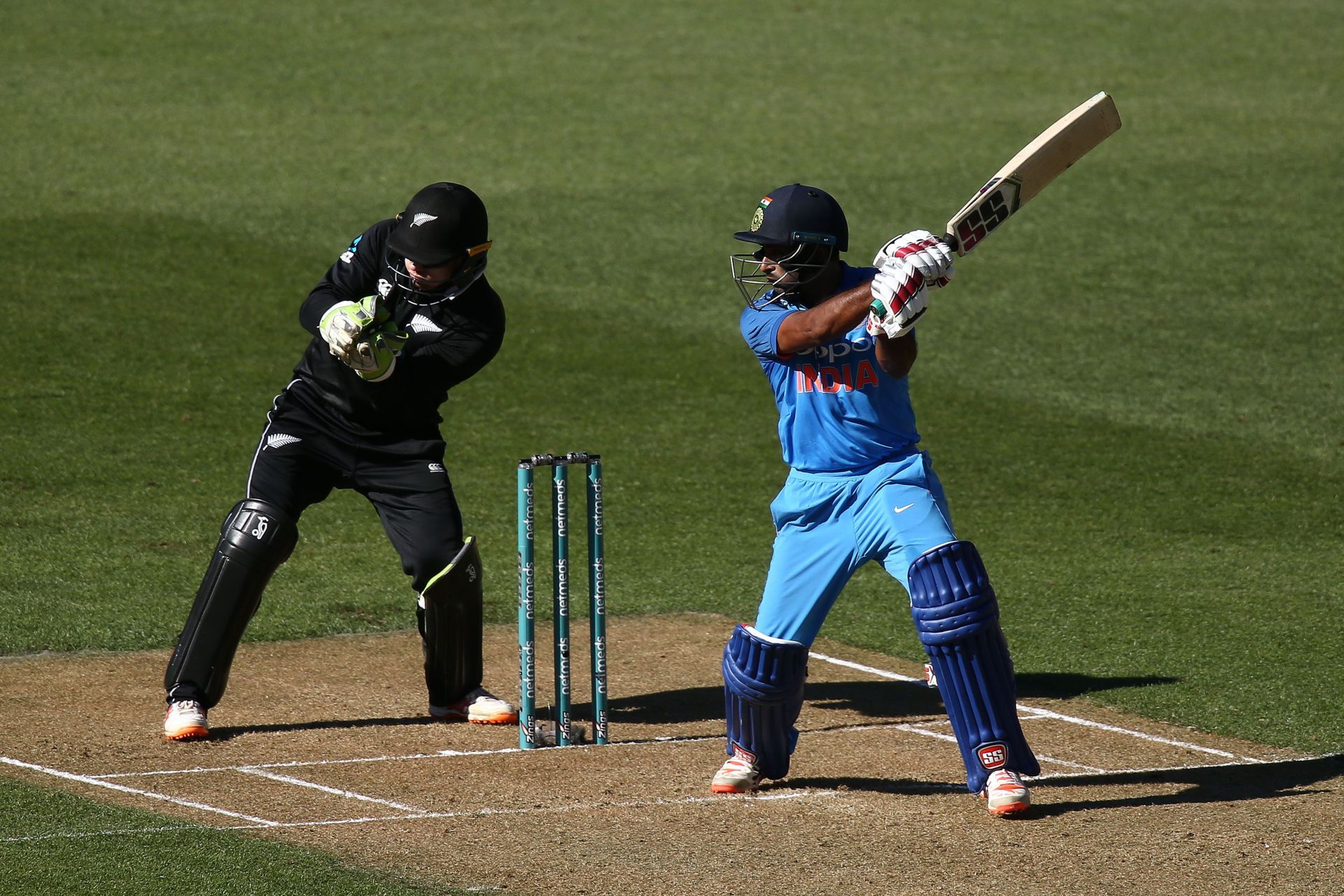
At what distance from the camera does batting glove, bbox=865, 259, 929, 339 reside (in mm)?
5062

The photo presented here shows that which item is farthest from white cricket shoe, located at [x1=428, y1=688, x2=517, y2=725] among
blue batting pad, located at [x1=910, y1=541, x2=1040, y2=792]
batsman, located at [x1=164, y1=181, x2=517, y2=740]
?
blue batting pad, located at [x1=910, y1=541, x2=1040, y2=792]

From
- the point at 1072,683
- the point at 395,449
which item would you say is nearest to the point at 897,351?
the point at 395,449

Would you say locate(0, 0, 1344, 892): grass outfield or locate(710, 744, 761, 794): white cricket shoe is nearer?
locate(710, 744, 761, 794): white cricket shoe

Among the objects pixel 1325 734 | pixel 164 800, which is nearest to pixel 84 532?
pixel 164 800

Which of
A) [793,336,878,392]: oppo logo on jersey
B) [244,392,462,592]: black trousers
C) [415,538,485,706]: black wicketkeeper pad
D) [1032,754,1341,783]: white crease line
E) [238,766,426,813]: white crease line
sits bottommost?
[1032,754,1341,783]: white crease line

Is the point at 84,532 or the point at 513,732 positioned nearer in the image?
the point at 513,732

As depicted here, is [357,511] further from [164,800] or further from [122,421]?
[164,800]

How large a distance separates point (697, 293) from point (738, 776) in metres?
9.05

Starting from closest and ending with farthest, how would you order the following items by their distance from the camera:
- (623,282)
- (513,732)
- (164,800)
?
1. (164,800)
2. (513,732)
3. (623,282)

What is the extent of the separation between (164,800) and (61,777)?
44 cm

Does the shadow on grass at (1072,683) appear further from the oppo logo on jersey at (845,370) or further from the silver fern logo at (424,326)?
the silver fern logo at (424,326)

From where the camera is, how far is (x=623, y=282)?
14.4 meters

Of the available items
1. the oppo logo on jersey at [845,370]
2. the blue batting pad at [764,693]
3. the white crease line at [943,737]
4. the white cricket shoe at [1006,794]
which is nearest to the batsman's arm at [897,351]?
the oppo logo on jersey at [845,370]

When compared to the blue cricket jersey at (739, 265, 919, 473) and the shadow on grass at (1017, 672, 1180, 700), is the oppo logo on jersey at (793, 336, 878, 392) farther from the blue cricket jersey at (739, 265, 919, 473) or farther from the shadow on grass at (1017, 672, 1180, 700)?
the shadow on grass at (1017, 672, 1180, 700)
